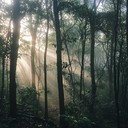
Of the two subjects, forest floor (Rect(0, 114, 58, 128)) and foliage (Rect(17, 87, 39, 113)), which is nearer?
forest floor (Rect(0, 114, 58, 128))

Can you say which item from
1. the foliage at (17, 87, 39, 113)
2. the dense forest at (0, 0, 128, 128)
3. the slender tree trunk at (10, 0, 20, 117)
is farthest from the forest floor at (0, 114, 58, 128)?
the foliage at (17, 87, 39, 113)

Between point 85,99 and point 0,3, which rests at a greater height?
point 0,3

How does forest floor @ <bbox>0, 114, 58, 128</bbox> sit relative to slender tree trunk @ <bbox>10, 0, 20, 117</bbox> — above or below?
below

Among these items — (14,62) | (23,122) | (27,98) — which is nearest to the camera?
(23,122)

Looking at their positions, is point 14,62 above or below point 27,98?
above

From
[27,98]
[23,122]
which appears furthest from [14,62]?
[27,98]

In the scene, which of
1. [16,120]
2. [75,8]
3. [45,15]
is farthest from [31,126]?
[45,15]

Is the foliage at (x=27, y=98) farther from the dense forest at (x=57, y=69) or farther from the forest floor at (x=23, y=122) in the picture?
the forest floor at (x=23, y=122)

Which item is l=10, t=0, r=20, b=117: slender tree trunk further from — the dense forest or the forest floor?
the forest floor

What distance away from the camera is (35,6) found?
24.9m

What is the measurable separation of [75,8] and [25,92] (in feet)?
25.1

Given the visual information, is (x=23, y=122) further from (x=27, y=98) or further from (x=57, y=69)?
(x=27, y=98)

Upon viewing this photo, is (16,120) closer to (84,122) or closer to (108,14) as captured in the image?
(84,122)

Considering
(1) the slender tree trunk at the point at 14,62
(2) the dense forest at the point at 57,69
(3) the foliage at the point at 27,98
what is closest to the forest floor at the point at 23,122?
(2) the dense forest at the point at 57,69
